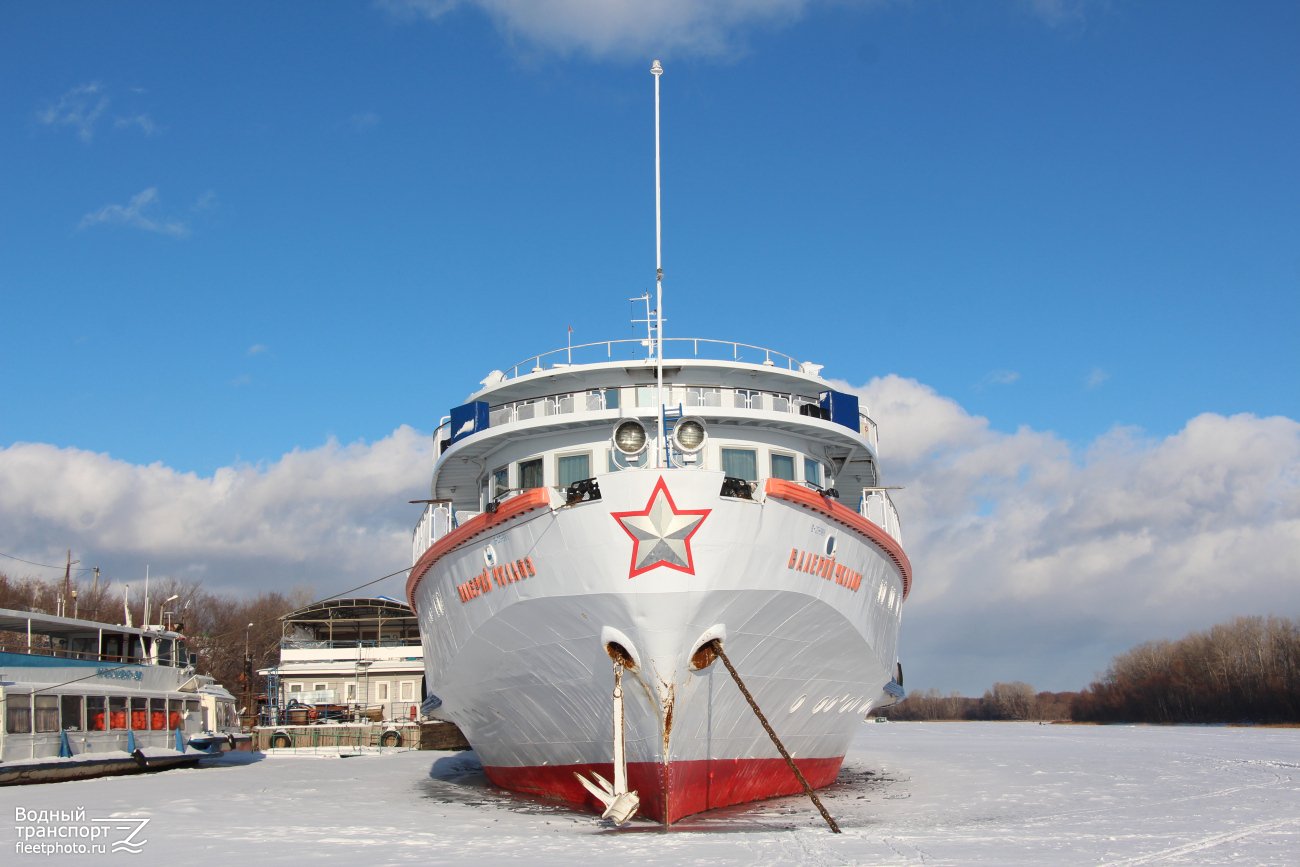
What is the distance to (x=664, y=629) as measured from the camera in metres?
11.5

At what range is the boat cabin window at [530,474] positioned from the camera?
15.9 m

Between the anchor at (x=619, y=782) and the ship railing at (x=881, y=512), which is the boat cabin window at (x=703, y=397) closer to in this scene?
the ship railing at (x=881, y=512)

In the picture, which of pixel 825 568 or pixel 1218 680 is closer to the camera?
pixel 825 568

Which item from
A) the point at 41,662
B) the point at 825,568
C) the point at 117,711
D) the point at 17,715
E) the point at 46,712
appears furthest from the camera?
the point at 117,711

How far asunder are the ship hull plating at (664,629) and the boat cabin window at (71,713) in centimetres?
1241

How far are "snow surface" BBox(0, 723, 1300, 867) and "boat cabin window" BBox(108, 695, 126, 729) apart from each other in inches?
61.1

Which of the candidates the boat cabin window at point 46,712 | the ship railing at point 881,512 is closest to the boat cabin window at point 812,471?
the ship railing at point 881,512

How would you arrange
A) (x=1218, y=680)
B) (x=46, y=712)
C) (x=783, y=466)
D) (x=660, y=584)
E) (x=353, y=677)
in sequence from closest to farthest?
(x=660, y=584) < (x=783, y=466) < (x=46, y=712) < (x=353, y=677) < (x=1218, y=680)

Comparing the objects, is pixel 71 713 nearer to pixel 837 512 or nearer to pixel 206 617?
pixel 837 512

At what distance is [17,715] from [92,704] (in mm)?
2443

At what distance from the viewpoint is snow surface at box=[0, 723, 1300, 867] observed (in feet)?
33.1

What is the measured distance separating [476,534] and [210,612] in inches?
2670

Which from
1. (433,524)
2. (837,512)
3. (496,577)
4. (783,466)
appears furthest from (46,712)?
(837,512)

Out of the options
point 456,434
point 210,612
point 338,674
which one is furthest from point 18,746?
point 210,612
